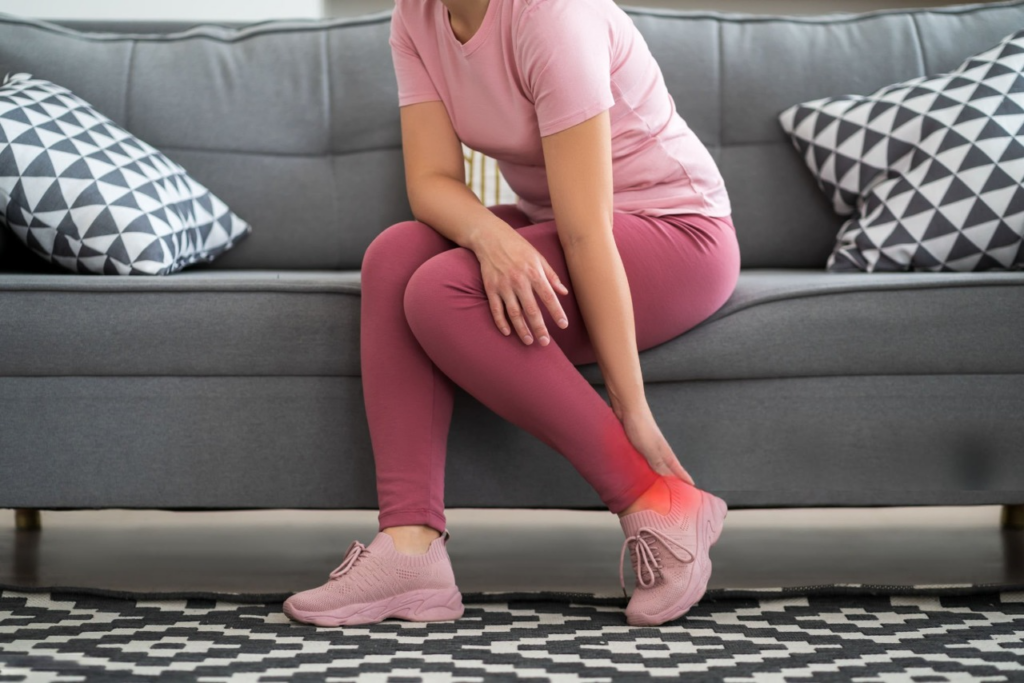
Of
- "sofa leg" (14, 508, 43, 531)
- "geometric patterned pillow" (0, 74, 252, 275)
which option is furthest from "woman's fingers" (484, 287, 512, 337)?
"sofa leg" (14, 508, 43, 531)

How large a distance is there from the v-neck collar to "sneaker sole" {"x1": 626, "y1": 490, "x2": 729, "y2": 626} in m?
0.59

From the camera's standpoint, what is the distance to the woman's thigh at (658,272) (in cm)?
122

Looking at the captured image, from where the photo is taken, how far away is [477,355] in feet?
3.76

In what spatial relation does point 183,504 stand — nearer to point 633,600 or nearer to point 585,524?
point 633,600

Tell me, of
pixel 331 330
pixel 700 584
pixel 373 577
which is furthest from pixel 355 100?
pixel 700 584

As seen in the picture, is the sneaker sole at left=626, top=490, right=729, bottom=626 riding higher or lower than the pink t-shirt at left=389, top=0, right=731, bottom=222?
lower

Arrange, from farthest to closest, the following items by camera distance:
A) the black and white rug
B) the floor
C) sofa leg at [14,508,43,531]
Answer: sofa leg at [14,508,43,531]
the floor
the black and white rug

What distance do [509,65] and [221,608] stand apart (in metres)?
0.72

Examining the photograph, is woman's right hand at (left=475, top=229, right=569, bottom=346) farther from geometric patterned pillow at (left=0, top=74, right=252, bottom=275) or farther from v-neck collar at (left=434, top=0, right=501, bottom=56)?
geometric patterned pillow at (left=0, top=74, right=252, bottom=275)

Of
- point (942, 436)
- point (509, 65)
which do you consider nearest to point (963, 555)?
point (942, 436)

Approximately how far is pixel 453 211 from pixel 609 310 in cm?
23

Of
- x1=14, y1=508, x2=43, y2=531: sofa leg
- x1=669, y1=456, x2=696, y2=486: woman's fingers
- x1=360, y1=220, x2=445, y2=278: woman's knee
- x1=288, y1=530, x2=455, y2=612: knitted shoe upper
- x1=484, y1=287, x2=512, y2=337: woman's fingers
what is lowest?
x1=14, y1=508, x2=43, y2=531: sofa leg

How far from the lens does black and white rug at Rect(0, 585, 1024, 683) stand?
3.28ft

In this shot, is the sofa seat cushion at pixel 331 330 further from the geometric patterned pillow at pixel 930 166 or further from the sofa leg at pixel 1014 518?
the sofa leg at pixel 1014 518
